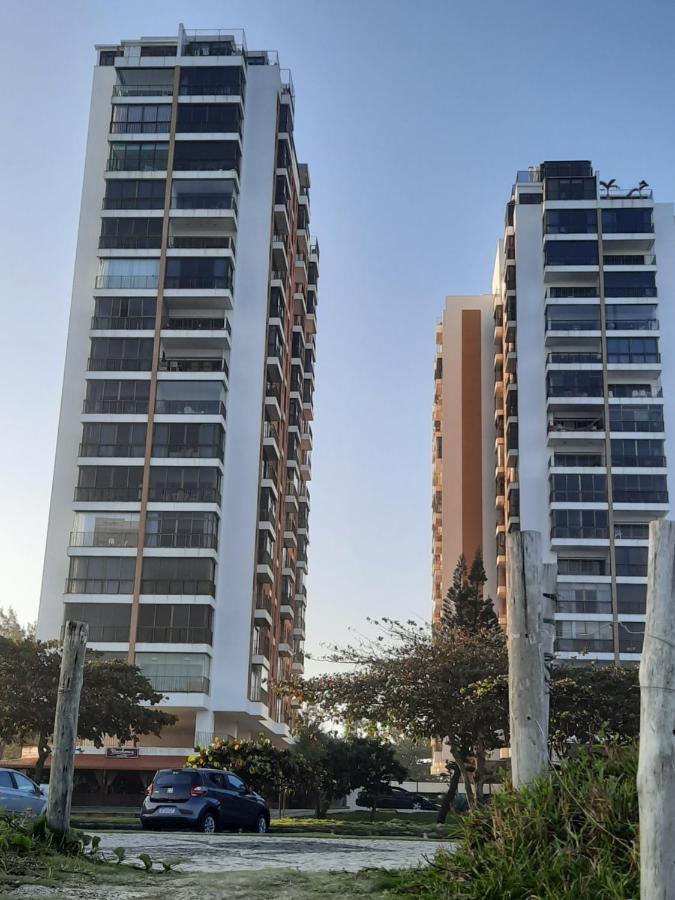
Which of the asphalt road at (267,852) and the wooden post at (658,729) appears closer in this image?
the wooden post at (658,729)

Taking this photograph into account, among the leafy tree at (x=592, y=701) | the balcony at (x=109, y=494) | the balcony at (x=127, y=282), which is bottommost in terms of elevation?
the leafy tree at (x=592, y=701)

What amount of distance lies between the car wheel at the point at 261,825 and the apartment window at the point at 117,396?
1665 inches

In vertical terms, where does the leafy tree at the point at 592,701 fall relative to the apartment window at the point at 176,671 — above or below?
below

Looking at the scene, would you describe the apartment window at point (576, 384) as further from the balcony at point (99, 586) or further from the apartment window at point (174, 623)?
the balcony at point (99, 586)

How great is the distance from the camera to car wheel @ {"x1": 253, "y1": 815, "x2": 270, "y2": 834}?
90.7 ft

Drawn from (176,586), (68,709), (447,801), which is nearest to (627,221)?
(176,586)

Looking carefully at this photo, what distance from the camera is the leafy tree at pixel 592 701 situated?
38656 millimetres

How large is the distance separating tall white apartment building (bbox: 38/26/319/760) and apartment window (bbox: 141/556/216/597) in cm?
9

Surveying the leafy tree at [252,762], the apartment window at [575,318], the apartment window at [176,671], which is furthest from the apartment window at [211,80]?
the leafy tree at [252,762]

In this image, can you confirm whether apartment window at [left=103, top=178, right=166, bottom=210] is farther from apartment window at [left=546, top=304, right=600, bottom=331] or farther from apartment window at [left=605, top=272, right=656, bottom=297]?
apartment window at [left=605, top=272, right=656, bottom=297]

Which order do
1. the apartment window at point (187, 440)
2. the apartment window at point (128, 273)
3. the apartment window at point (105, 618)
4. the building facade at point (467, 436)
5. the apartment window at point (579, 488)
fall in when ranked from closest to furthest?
the apartment window at point (105, 618), the apartment window at point (187, 440), the apartment window at point (128, 273), the apartment window at point (579, 488), the building facade at point (467, 436)

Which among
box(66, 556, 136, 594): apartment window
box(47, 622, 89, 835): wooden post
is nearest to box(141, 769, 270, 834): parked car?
box(47, 622, 89, 835): wooden post

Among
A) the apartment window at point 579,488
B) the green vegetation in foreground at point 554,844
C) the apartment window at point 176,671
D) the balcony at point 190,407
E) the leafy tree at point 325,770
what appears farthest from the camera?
the apartment window at point 579,488

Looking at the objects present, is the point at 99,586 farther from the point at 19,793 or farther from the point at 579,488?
the point at 19,793
